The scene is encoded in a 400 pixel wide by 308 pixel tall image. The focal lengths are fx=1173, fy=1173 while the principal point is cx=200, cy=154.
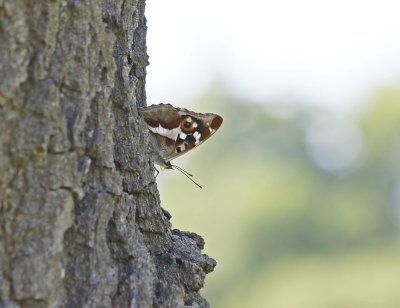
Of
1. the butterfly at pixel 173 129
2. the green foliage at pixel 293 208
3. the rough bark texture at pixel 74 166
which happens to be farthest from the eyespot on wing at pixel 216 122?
the green foliage at pixel 293 208

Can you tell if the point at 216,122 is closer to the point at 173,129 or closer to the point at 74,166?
the point at 173,129

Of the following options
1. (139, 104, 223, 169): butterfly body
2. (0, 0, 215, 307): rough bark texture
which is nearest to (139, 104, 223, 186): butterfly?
(139, 104, 223, 169): butterfly body

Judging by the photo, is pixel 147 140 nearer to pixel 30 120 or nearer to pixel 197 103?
pixel 30 120

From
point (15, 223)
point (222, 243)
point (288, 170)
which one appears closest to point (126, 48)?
point (15, 223)

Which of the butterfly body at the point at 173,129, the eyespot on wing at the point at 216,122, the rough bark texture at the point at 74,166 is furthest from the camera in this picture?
the eyespot on wing at the point at 216,122

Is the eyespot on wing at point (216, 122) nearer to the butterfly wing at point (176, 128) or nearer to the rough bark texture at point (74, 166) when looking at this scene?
the butterfly wing at point (176, 128)

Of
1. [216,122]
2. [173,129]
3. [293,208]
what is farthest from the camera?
[293,208]

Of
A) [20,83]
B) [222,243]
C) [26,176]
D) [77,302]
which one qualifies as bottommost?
[222,243]

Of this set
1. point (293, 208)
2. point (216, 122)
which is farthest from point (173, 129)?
point (293, 208)
